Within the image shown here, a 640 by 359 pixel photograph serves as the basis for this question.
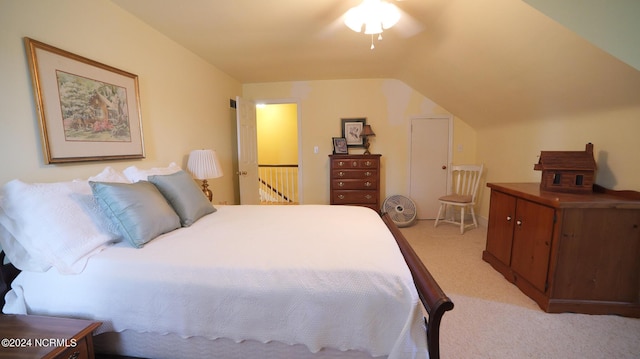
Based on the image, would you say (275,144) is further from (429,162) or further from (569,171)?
(569,171)

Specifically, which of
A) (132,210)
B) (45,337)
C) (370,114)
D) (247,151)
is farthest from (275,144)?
(45,337)

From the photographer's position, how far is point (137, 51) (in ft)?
6.66

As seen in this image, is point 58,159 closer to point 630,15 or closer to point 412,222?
point 630,15

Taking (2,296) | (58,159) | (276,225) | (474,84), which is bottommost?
(2,296)

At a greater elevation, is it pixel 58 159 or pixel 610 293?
pixel 58 159

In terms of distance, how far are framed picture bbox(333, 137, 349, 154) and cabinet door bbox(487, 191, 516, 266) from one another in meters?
2.10

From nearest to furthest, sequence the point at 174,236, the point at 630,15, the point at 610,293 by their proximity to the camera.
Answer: the point at 630,15
the point at 174,236
the point at 610,293

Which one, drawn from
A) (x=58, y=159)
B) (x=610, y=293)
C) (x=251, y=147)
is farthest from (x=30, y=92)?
(x=610, y=293)

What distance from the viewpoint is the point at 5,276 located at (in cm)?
120

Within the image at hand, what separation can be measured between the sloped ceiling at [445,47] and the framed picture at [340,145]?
113 cm

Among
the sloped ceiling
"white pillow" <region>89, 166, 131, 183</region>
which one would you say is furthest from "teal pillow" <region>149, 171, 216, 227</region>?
the sloped ceiling

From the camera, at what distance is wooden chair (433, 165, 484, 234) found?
132 inches

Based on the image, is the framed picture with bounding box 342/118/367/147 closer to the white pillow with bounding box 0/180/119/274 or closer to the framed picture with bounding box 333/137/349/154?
the framed picture with bounding box 333/137/349/154

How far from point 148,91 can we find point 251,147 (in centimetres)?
172
